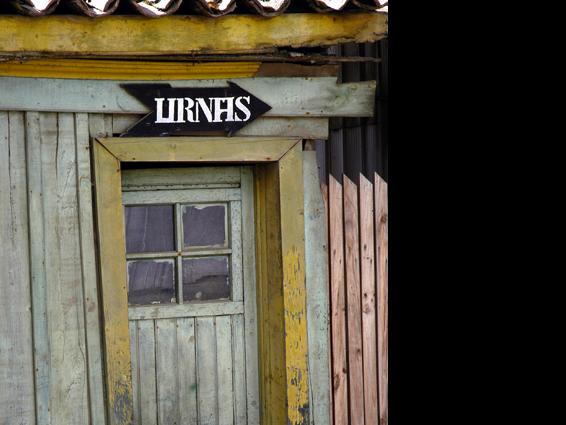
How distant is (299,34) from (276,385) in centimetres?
203

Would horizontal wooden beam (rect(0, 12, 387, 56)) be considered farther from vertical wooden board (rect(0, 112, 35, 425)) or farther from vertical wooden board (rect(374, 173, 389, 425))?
vertical wooden board (rect(374, 173, 389, 425))

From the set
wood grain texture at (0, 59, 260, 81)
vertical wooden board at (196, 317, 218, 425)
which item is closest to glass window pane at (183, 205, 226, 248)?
vertical wooden board at (196, 317, 218, 425)

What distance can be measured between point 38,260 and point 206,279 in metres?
1.02

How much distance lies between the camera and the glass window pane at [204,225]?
213 inches

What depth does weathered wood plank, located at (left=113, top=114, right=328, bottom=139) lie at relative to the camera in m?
5.20

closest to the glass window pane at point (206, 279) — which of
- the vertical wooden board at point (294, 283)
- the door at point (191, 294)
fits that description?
the door at point (191, 294)

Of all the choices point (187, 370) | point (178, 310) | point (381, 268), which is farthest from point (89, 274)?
point (381, 268)

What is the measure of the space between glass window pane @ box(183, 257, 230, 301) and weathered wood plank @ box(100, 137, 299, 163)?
670 millimetres

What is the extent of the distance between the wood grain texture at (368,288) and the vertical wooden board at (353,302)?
1.0 inches

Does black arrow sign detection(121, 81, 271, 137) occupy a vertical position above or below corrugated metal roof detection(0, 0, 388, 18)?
below

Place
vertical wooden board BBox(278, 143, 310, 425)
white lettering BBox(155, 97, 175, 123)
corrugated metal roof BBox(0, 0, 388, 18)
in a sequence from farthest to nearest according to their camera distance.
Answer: vertical wooden board BBox(278, 143, 310, 425) < white lettering BBox(155, 97, 175, 123) < corrugated metal roof BBox(0, 0, 388, 18)

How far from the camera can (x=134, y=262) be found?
17.6ft

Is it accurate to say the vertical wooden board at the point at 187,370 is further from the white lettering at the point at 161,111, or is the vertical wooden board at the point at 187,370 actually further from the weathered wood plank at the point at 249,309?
the white lettering at the point at 161,111
